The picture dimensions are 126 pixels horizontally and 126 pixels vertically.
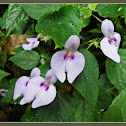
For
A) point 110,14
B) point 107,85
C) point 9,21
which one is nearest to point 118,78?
point 107,85

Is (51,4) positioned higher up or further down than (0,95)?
higher up

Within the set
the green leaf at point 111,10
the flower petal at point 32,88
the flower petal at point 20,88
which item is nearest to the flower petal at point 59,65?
the flower petal at point 32,88

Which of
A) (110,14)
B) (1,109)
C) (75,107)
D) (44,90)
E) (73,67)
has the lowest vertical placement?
(1,109)

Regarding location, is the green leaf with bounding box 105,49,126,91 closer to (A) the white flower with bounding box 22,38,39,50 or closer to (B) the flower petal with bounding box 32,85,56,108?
(B) the flower petal with bounding box 32,85,56,108

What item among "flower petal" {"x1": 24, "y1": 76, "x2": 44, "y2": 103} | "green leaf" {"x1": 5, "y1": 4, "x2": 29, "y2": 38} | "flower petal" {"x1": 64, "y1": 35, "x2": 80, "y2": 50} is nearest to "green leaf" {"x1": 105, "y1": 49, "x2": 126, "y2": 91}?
"flower petal" {"x1": 64, "y1": 35, "x2": 80, "y2": 50}

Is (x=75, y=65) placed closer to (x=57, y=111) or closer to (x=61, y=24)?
(x=61, y=24)

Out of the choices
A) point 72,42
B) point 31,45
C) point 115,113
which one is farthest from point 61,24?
point 115,113

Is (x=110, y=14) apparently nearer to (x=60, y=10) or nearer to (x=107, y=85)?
(x=60, y=10)
